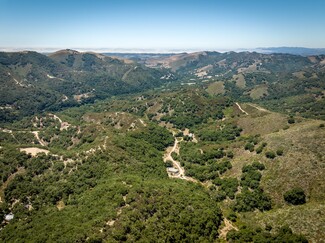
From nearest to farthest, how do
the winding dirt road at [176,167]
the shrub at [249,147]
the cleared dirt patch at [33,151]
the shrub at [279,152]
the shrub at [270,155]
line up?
the shrub at [279,152] → the shrub at [270,155] → the cleared dirt patch at [33,151] → the winding dirt road at [176,167] → the shrub at [249,147]

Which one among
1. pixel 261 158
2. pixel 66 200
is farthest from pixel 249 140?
pixel 66 200

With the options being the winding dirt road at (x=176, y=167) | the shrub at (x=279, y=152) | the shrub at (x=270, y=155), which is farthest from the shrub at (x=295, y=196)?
the winding dirt road at (x=176, y=167)

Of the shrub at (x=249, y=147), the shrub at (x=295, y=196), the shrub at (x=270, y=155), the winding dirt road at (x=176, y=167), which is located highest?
the shrub at (x=270, y=155)

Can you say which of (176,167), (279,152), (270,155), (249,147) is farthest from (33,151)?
(279,152)

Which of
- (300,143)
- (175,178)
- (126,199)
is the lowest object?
(175,178)

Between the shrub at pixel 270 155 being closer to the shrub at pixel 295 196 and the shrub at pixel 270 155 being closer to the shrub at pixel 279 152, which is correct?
the shrub at pixel 279 152

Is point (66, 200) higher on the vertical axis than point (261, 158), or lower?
lower

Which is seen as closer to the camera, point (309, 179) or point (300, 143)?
point (309, 179)

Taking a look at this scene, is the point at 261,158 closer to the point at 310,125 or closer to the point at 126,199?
the point at 310,125
